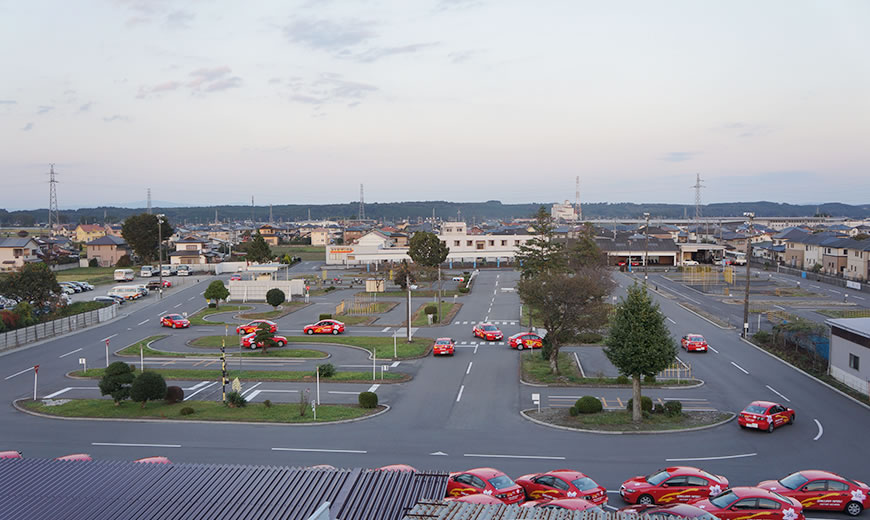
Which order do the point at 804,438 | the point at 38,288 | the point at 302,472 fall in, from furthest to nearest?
1. the point at 38,288
2. the point at 804,438
3. the point at 302,472

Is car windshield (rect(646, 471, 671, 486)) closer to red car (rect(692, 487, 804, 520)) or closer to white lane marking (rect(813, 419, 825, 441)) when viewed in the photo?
red car (rect(692, 487, 804, 520))

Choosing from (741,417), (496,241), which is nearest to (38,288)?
(741,417)

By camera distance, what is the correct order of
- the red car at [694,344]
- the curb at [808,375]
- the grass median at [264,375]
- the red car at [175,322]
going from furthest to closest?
the red car at [175,322], the red car at [694,344], the grass median at [264,375], the curb at [808,375]

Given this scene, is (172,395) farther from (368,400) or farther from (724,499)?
(724,499)

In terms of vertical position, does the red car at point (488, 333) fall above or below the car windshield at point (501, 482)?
below

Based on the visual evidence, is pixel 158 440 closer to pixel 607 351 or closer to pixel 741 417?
pixel 607 351

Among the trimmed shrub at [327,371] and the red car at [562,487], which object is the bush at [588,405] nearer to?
the red car at [562,487]

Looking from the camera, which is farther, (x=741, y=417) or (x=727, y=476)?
(x=741, y=417)

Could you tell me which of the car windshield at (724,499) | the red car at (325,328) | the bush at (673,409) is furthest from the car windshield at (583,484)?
the red car at (325,328)
